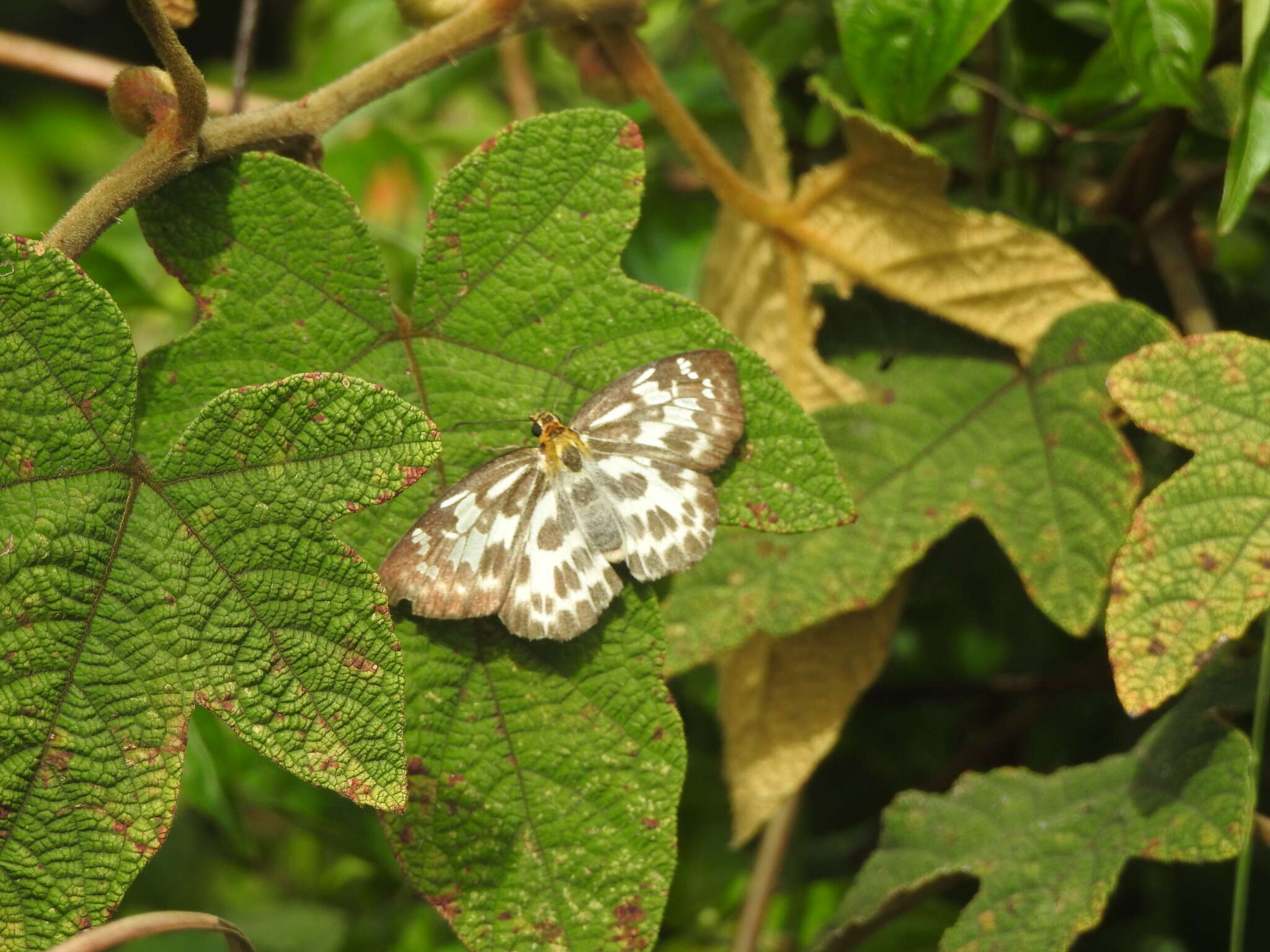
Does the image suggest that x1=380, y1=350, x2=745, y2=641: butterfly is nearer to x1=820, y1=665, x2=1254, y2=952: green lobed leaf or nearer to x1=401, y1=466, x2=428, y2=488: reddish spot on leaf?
x1=401, y1=466, x2=428, y2=488: reddish spot on leaf

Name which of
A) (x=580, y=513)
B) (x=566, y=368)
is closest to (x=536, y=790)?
(x=580, y=513)

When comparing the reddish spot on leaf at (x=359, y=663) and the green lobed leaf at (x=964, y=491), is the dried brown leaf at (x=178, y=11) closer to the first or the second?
the reddish spot on leaf at (x=359, y=663)

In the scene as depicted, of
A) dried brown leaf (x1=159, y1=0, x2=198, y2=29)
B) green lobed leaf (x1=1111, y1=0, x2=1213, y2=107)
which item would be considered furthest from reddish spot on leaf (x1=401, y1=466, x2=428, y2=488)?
green lobed leaf (x1=1111, y1=0, x2=1213, y2=107)

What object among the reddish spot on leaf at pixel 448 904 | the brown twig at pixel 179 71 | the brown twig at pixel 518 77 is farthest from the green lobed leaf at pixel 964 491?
the brown twig at pixel 518 77

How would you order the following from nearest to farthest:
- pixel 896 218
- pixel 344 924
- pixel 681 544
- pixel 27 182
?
1. pixel 681 544
2. pixel 896 218
3. pixel 344 924
4. pixel 27 182

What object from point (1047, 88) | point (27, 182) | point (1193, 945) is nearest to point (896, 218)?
point (1047, 88)

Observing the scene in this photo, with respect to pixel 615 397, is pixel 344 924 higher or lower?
lower

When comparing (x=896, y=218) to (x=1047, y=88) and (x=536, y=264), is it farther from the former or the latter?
(x=536, y=264)

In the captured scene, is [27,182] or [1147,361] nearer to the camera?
[1147,361]
